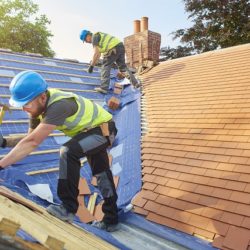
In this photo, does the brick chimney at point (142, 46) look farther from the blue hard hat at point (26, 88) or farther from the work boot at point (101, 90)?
the blue hard hat at point (26, 88)

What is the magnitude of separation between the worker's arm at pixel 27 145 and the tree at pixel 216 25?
48.4 feet

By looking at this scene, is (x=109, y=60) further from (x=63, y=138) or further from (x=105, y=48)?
(x=63, y=138)

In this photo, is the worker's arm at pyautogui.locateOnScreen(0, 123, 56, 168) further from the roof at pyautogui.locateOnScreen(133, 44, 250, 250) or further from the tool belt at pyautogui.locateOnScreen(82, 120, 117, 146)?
the roof at pyautogui.locateOnScreen(133, 44, 250, 250)

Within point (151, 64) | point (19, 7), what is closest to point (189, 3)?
point (151, 64)

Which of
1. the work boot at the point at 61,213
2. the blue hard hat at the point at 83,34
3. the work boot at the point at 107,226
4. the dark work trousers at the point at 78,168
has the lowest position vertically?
the work boot at the point at 107,226

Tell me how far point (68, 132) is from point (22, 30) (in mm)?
21287

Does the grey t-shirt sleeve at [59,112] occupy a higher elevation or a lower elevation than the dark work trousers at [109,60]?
lower

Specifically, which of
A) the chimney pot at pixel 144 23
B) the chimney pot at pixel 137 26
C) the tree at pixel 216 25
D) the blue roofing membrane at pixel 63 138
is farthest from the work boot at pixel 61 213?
the tree at pixel 216 25

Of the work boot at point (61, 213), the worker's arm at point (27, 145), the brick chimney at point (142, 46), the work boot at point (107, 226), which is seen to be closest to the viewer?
the worker's arm at point (27, 145)

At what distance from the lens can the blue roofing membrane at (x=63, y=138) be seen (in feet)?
10.4

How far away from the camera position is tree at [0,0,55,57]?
71.2ft

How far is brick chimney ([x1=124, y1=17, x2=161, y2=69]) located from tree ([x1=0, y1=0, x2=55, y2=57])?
14.1 meters

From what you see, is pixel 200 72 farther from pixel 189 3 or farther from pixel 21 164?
pixel 189 3

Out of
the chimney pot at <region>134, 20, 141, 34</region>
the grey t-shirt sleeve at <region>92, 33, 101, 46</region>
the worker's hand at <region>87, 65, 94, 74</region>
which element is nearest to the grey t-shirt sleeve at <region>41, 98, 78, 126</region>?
the grey t-shirt sleeve at <region>92, 33, 101, 46</region>
